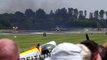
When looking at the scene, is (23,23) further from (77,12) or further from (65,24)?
(77,12)

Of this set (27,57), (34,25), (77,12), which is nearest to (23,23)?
(34,25)

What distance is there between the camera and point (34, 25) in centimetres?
13562

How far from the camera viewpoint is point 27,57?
9414 mm

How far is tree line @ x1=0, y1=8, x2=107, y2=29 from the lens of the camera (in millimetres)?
132000

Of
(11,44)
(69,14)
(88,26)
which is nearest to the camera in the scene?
(11,44)

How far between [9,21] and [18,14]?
555 inches

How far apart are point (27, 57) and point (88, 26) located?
462 feet

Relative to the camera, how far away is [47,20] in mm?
151625

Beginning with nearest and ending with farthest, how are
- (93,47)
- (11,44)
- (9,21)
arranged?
(11,44) → (93,47) → (9,21)

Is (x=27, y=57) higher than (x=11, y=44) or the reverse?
the reverse

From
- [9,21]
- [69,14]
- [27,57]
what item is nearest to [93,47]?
[27,57]

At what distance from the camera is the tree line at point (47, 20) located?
132m

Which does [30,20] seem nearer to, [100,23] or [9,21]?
[9,21]

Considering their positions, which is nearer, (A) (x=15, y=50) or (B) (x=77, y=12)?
(A) (x=15, y=50)
